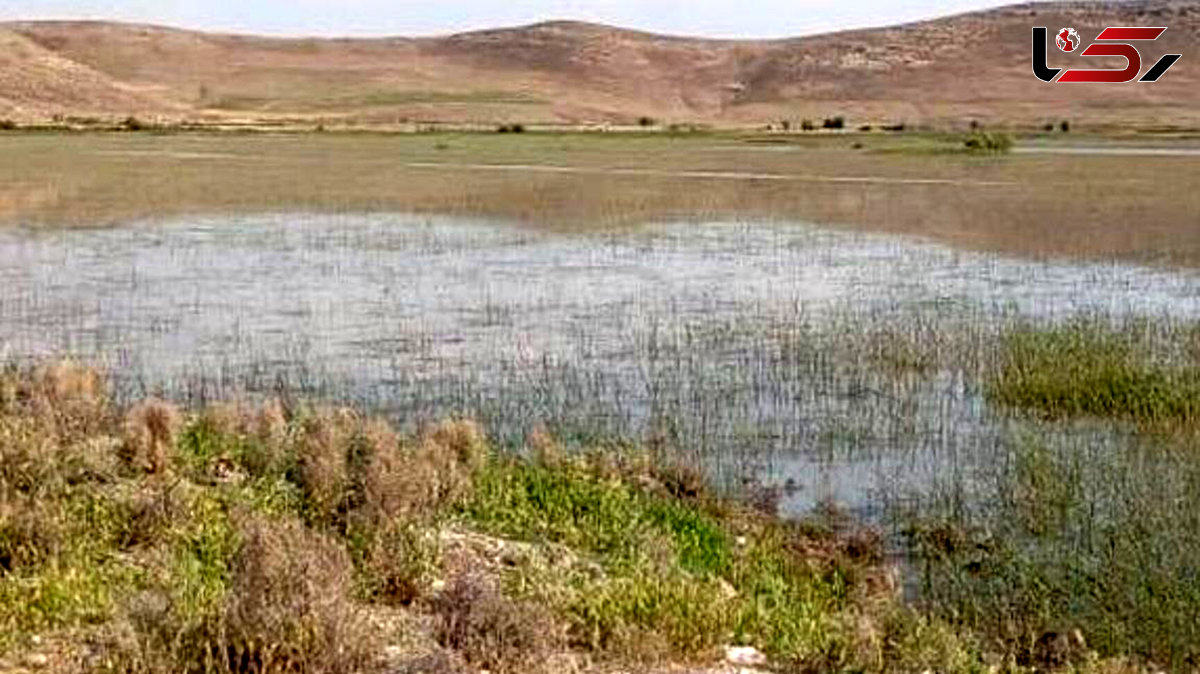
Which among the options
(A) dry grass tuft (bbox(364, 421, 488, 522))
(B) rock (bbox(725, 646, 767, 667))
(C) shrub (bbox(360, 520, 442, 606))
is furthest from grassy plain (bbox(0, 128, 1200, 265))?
(B) rock (bbox(725, 646, 767, 667))

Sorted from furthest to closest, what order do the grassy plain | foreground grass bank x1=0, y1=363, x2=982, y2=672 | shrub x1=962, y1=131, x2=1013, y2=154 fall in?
shrub x1=962, y1=131, x2=1013, y2=154
the grassy plain
foreground grass bank x1=0, y1=363, x2=982, y2=672

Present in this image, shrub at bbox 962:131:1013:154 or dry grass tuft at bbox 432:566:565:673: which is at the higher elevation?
shrub at bbox 962:131:1013:154

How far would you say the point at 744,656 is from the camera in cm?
884

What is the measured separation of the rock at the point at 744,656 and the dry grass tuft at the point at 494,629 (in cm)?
98

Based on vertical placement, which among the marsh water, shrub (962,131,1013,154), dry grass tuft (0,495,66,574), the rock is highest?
shrub (962,131,1013,154)

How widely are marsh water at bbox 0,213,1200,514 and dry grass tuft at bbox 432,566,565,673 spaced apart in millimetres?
5847

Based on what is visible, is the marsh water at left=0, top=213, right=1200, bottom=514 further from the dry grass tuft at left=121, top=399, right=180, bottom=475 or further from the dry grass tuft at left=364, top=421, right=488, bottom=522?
the dry grass tuft at left=121, top=399, right=180, bottom=475

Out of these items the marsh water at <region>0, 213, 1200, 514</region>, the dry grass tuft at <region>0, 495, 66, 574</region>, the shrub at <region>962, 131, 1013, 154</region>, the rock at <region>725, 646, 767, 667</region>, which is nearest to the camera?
the rock at <region>725, 646, 767, 667</region>

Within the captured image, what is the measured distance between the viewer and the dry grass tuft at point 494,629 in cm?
809

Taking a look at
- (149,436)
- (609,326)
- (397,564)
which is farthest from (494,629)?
(609,326)

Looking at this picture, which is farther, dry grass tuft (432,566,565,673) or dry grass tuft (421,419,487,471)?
dry grass tuft (421,419,487,471)

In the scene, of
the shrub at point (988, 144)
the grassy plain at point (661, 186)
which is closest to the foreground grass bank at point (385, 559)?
the grassy plain at point (661, 186)

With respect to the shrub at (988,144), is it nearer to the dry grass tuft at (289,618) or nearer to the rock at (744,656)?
the rock at (744,656)

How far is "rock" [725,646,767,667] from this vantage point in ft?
28.7
